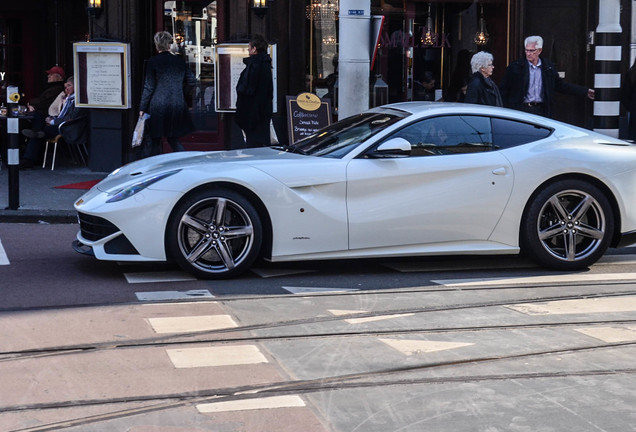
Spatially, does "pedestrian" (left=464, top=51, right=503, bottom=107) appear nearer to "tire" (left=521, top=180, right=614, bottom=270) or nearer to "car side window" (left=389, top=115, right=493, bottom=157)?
"car side window" (left=389, top=115, right=493, bottom=157)

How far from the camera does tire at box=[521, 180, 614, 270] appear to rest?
873 cm

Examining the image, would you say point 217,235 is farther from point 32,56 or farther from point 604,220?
point 32,56

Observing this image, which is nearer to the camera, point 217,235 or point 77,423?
point 77,423

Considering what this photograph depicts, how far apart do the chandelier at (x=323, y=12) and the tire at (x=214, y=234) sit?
8414 millimetres

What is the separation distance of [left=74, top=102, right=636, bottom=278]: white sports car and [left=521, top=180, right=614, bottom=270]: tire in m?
0.01

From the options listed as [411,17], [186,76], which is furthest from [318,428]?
[411,17]

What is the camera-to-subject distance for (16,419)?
488 cm

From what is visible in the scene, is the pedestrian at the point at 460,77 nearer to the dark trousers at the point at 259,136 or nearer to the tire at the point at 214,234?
the dark trousers at the point at 259,136

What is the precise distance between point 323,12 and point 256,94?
11.1 feet

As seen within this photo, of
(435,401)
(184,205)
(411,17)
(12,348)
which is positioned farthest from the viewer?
(411,17)

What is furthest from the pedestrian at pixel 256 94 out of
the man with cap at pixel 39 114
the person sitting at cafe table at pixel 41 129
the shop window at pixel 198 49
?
the man with cap at pixel 39 114

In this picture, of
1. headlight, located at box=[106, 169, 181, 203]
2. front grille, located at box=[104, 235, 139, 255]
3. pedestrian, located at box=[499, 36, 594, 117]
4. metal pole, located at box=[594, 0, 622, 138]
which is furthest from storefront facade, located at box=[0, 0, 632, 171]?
front grille, located at box=[104, 235, 139, 255]

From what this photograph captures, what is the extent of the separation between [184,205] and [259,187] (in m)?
0.57

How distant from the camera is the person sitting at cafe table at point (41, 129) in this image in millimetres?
16047
